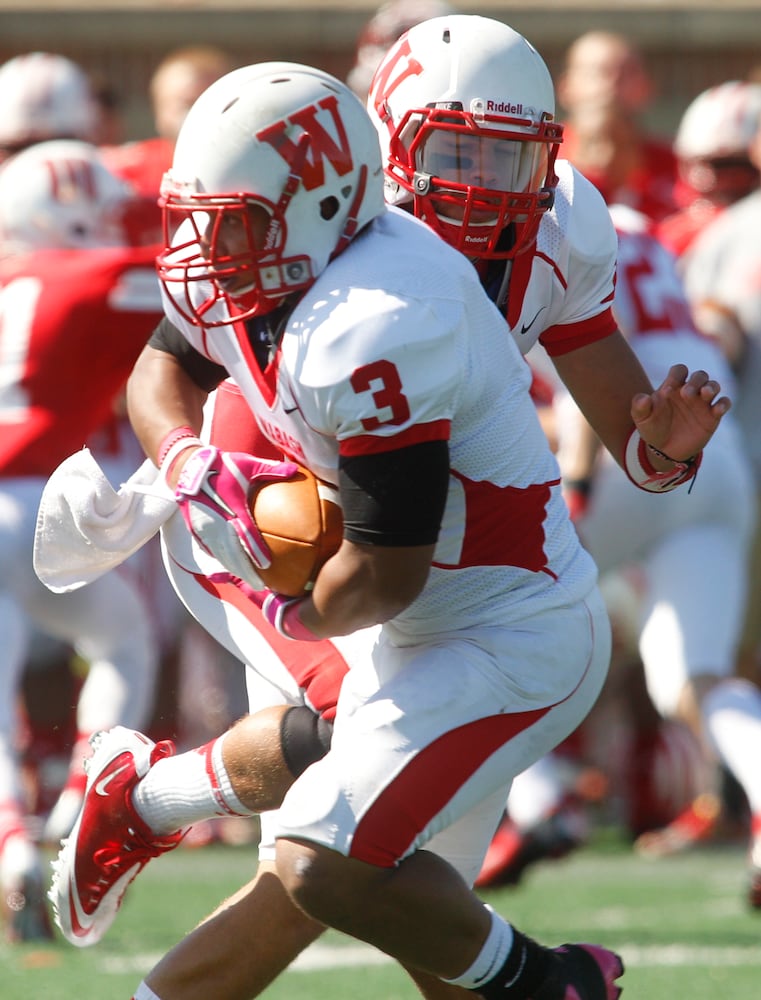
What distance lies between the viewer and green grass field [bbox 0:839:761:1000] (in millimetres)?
3918

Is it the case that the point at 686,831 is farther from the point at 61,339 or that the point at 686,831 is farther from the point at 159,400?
the point at 159,400

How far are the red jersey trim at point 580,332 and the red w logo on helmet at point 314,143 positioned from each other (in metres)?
0.60

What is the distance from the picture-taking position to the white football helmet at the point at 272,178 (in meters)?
2.70

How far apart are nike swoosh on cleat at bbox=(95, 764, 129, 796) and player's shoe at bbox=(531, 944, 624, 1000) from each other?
31.9 inches

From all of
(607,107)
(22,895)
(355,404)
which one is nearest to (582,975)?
(355,404)

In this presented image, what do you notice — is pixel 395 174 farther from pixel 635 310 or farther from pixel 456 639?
pixel 635 310

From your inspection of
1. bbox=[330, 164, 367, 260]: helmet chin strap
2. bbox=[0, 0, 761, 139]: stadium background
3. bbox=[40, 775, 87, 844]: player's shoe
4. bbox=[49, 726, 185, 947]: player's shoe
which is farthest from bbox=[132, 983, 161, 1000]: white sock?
bbox=[0, 0, 761, 139]: stadium background

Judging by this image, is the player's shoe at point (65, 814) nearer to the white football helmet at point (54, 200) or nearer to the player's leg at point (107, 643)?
the player's leg at point (107, 643)

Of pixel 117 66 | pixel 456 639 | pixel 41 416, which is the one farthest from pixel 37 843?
pixel 117 66

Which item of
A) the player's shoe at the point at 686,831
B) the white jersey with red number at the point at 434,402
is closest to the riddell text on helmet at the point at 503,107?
the white jersey with red number at the point at 434,402

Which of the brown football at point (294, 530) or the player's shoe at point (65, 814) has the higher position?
the brown football at point (294, 530)

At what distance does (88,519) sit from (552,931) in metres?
2.07

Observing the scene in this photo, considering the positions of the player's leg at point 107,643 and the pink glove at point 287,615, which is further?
the player's leg at point 107,643

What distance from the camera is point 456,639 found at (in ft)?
9.42
